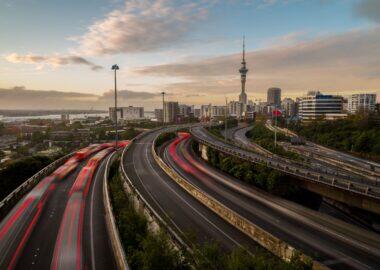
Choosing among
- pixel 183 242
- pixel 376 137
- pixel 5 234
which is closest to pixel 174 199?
pixel 183 242

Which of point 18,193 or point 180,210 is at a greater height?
point 18,193

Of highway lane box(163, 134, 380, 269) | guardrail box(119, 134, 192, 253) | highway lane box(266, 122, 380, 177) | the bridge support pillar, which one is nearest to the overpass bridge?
highway lane box(163, 134, 380, 269)

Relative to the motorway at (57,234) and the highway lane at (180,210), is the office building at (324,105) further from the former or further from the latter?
the motorway at (57,234)

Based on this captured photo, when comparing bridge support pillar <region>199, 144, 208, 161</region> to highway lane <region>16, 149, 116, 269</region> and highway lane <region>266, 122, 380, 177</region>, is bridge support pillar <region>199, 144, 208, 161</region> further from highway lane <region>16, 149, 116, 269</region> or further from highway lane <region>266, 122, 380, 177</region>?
highway lane <region>16, 149, 116, 269</region>

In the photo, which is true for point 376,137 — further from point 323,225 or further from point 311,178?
point 323,225

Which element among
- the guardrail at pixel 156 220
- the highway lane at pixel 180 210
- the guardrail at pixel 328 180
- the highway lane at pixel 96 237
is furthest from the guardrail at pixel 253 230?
the highway lane at pixel 96 237

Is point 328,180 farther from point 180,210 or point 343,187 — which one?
→ point 180,210

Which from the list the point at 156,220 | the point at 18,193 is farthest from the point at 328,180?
the point at 18,193
